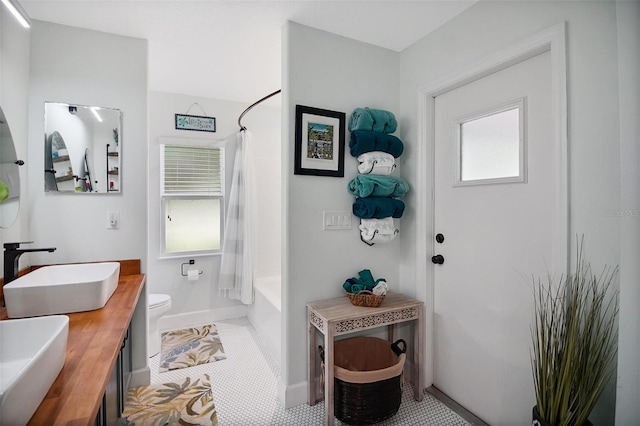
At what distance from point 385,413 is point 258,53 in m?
2.58

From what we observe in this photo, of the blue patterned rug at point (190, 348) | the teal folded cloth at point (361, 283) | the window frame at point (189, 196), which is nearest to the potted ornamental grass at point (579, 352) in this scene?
the teal folded cloth at point (361, 283)

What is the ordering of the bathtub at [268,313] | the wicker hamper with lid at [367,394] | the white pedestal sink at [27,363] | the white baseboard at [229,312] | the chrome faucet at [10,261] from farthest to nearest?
the white baseboard at [229,312] < the bathtub at [268,313] < the wicker hamper with lid at [367,394] < the chrome faucet at [10,261] < the white pedestal sink at [27,363]

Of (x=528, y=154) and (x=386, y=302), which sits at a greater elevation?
(x=528, y=154)

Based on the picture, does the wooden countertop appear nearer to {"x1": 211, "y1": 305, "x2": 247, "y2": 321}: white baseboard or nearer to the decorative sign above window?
{"x1": 211, "y1": 305, "x2": 247, "y2": 321}: white baseboard

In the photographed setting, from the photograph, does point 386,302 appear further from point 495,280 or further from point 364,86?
point 364,86

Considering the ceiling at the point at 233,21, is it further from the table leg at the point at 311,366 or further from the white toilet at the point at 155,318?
the white toilet at the point at 155,318

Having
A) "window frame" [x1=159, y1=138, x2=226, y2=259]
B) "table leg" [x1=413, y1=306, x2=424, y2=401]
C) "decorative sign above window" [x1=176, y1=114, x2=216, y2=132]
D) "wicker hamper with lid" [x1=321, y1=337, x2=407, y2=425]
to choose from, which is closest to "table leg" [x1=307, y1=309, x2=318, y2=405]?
"wicker hamper with lid" [x1=321, y1=337, x2=407, y2=425]

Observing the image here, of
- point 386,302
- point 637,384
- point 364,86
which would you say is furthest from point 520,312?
point 364,86

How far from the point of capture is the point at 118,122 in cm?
202

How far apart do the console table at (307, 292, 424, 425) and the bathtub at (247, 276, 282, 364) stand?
48 cm

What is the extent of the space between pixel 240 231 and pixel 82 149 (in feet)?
5.00

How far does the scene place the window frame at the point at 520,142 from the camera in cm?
156

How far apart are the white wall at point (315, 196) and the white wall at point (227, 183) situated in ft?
4.59

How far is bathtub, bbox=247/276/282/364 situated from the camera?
2.42 metres
